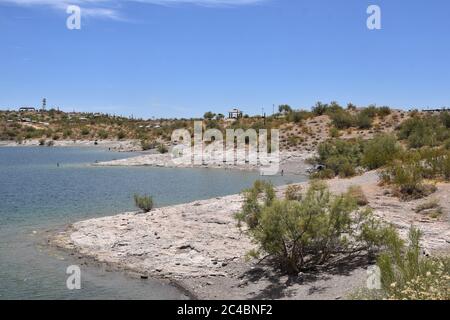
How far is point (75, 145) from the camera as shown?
92.6 metres

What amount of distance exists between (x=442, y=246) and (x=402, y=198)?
5.89 meters

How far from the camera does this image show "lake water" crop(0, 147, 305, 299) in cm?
1284

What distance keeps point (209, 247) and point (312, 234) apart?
3.82 meters

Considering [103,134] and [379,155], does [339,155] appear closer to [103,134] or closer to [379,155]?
[379,155]

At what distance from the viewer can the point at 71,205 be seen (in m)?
24.7

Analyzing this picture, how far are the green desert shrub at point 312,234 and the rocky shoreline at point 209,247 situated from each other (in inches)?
24.7

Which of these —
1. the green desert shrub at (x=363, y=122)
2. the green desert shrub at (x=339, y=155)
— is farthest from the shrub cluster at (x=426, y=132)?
the green desert shrub at (x=363, y=122)

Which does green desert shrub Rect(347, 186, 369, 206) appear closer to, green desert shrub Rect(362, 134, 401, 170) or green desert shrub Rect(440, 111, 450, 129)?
green desert shrub Rect(362, 134, 401, 170)

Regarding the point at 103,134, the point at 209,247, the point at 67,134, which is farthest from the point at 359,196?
the point at 67,134

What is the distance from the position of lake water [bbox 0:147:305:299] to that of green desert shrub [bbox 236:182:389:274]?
8.91 ft

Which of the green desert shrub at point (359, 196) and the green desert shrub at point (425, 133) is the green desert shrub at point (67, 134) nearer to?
the green desert shrub at point (425, 133)

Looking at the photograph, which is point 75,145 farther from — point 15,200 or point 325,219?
point 325,219

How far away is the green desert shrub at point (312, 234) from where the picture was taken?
12633mm

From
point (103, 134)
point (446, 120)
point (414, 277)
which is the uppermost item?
point (446, 120)
